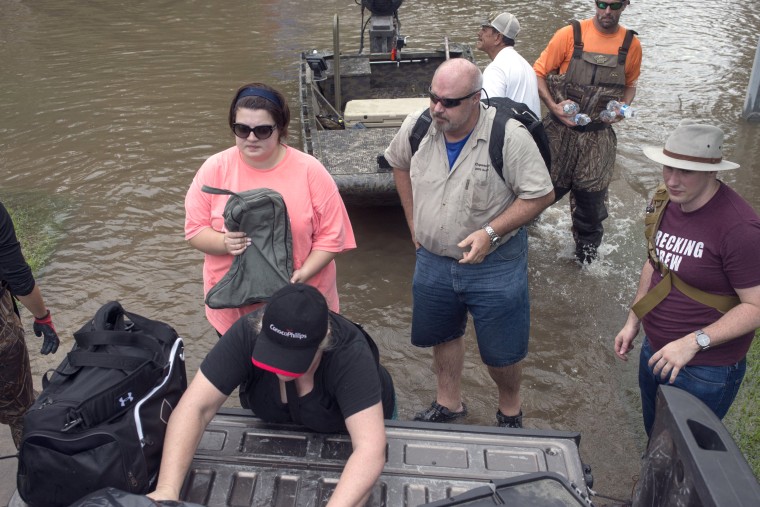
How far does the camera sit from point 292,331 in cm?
231

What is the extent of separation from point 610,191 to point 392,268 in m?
2.95

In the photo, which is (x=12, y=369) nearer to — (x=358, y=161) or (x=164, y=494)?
(x=164, y=494)

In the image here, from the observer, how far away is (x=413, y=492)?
2.39 metres

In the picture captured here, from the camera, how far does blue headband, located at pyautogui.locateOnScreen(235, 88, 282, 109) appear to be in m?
3.08

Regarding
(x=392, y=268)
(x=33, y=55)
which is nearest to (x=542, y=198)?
(x=392, y=268)

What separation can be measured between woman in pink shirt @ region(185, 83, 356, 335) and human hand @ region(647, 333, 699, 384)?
1574 millimetres

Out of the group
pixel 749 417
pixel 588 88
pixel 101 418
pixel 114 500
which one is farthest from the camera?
pixel 588 88

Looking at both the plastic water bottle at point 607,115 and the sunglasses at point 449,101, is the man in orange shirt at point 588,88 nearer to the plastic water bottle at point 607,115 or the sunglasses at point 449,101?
the plastic water bottle at point 607,115

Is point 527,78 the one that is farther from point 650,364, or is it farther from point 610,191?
point 610,191

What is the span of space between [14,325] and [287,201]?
153 cm

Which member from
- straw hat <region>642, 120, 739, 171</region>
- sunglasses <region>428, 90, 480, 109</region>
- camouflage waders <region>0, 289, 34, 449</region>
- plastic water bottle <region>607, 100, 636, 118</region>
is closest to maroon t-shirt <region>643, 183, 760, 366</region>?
straw hat <region>642, 120, 739, 171</region>

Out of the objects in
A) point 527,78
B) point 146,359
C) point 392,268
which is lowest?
point 392,268

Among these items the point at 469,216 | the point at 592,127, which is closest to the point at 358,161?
the point at 592,127

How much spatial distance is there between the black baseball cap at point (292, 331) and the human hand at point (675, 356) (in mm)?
1504
